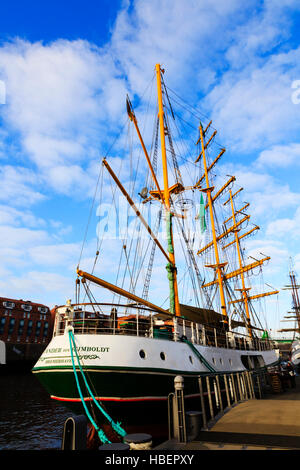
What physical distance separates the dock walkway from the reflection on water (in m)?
9.03

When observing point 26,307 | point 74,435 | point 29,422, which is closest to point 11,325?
point 26,307

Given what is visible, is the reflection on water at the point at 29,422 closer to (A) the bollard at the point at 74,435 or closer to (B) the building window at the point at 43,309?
(A) the bollard at the point at 74,435

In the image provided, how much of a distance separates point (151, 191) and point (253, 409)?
1684cm

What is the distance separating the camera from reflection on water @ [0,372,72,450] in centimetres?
1294

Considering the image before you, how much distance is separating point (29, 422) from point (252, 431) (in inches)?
617

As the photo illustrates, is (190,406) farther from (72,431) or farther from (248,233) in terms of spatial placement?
(248,233)

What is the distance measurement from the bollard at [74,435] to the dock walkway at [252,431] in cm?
216

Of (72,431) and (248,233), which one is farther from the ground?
(248,233)

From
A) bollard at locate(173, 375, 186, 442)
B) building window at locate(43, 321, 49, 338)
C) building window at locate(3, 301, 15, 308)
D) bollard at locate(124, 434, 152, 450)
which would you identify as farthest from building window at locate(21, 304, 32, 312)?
bollard at locate(124, 434, 152, 450)

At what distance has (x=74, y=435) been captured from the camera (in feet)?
15.2

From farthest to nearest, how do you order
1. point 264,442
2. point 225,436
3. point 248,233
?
point 248,233 < point 225,436 < point 264,442

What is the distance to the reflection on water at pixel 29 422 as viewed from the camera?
12938 mm

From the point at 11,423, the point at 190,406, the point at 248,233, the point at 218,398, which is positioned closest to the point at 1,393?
the point at 11,423
